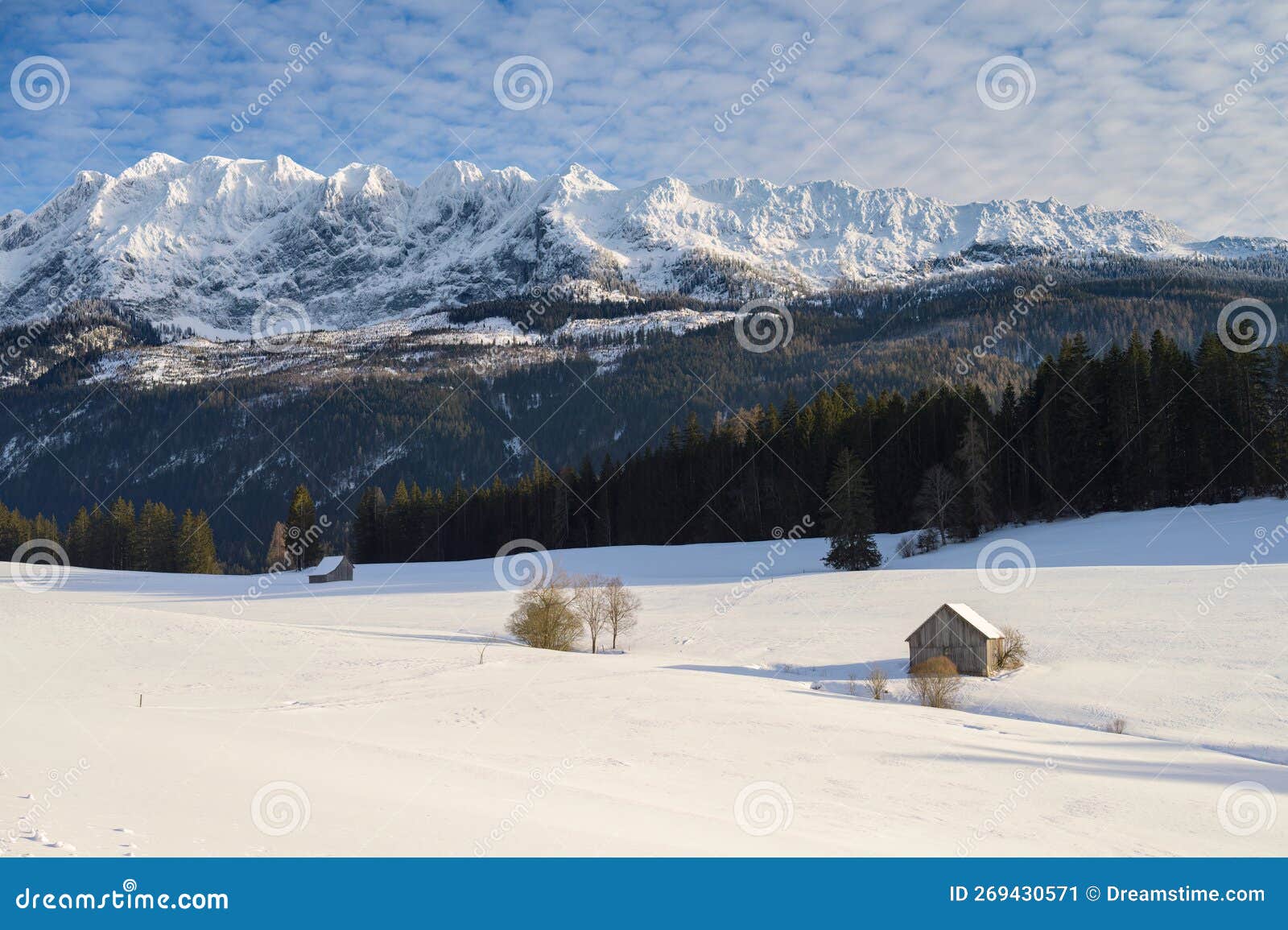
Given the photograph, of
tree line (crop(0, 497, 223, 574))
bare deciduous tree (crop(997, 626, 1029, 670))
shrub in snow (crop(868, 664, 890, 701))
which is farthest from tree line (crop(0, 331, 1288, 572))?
shrub in snow (crop(868, 664, 890, 701))

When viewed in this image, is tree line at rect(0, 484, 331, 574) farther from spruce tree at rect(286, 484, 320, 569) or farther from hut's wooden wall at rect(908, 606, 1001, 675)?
hut's wooden wall at rect(908, 606, 1001, 675)

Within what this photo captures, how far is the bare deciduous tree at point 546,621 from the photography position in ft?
115

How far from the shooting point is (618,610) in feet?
122

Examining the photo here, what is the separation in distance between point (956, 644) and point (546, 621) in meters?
15.7

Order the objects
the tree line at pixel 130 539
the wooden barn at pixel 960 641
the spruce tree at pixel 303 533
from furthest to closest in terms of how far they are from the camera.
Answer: the tree line at pixel 130 539 < the spruce tree at pixel 303 533 < the wooden barn at pixel 960 641

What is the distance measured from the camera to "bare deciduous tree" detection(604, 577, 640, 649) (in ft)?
121

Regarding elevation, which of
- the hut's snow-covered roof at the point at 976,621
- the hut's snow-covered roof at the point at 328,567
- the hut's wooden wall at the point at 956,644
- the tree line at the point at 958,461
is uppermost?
the tree line at the point at 958,461

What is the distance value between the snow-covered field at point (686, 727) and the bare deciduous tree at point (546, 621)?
8.18ft

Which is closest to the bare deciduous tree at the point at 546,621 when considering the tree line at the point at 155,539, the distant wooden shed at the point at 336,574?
the distant wooden shed at the point at 336,574

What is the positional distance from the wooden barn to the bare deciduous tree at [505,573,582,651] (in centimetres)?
1378

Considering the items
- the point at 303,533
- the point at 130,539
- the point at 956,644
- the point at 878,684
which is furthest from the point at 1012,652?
the point at 130,539

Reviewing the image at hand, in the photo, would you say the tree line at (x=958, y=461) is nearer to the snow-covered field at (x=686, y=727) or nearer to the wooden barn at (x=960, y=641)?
the snow-covered field at (x=686, y=727)

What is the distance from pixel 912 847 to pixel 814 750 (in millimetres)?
6690

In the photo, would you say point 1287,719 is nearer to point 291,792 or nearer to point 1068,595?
point 1068,595
